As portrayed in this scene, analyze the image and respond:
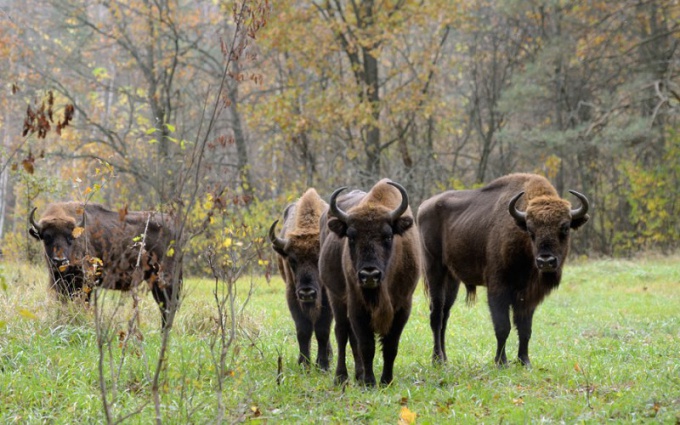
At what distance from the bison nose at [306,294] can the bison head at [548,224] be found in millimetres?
2400

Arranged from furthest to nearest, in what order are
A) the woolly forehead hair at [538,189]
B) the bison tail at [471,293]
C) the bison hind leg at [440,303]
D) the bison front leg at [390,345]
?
the bison tail at [471,293]
the bison hind leg at [440,303]
the woolly forehead hair at [538,189]
the bison front leg at [390,345]

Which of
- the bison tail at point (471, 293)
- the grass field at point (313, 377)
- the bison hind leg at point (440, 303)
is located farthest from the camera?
the bison tail at point (471, 293)

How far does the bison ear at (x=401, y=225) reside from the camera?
6746 mm

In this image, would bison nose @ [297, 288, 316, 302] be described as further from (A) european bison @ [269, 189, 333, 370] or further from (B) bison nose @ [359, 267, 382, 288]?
(B) bison nose @ [359, 267, 382, 288]

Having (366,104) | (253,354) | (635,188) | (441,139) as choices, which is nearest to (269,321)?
(253,354)

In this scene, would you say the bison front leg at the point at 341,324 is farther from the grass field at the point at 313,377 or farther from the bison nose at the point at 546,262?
the bison nose at the point at 546,262

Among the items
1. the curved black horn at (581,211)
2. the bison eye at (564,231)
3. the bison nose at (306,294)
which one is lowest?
the bison nose at (306,294)

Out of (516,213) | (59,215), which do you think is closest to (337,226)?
(516,213)

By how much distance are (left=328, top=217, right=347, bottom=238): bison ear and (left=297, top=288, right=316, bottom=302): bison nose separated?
2.69 feet

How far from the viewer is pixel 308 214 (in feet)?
27.0

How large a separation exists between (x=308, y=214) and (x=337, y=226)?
5.18ft

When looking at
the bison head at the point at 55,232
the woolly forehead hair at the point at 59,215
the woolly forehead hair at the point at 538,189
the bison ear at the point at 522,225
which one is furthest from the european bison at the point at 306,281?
the bison head at the point at 55,232

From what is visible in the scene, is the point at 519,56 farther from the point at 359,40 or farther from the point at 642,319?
the point at 642,319

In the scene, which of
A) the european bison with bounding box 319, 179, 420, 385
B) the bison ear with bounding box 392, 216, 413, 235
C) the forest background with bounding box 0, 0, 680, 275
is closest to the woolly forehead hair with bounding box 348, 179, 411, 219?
the european bison with bounding box 319, 179, 420, 385
